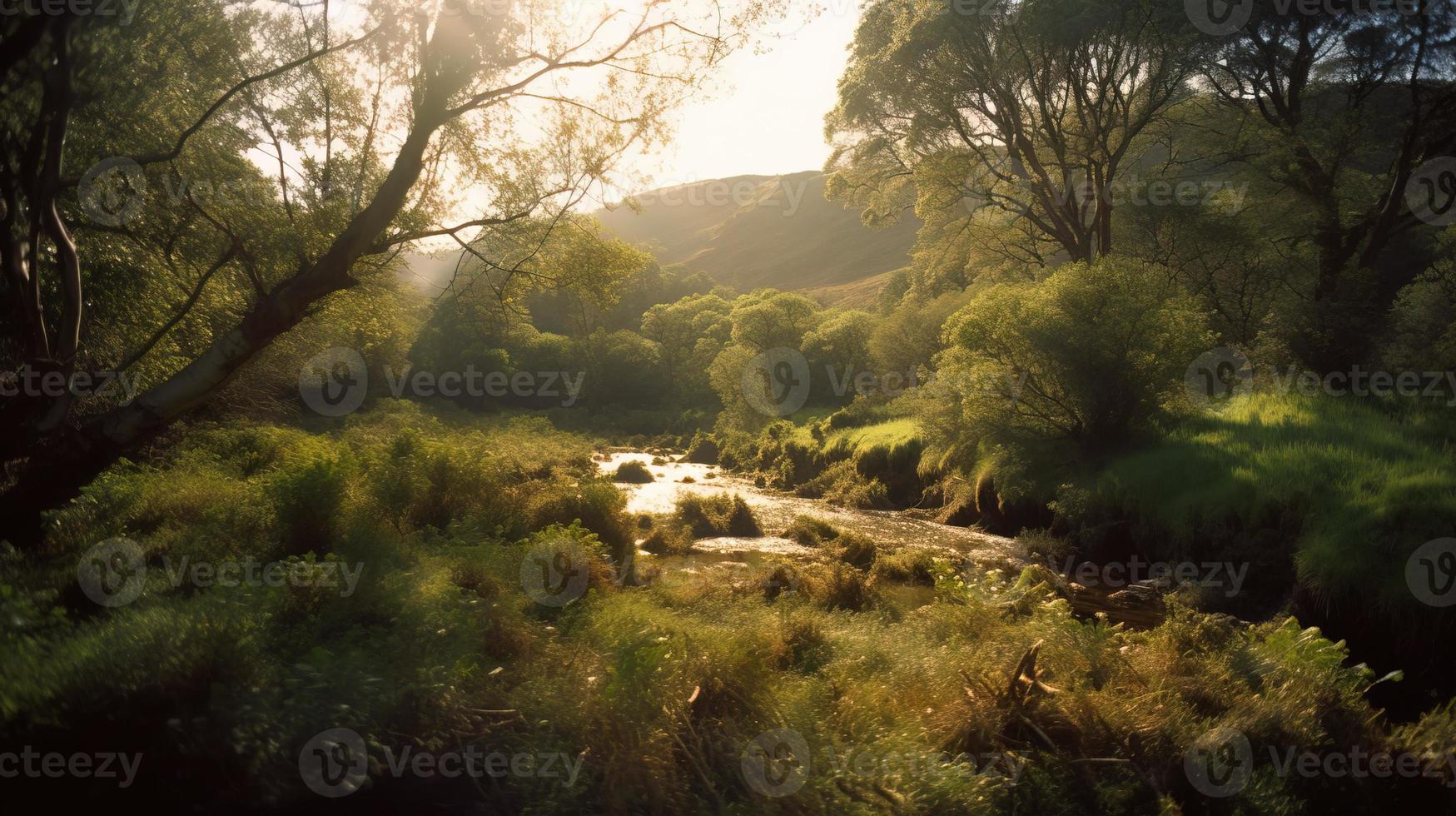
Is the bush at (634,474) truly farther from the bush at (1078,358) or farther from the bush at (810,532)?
the bush at (1078,358)

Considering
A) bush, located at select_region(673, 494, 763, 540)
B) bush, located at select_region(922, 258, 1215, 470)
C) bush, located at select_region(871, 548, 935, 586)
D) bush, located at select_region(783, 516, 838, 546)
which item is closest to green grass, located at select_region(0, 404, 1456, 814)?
bush, located at select_region(871, 548, 935, 586)

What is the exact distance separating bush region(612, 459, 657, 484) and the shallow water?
0.59m

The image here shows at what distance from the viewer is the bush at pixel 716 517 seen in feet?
63.0

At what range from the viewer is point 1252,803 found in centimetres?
598

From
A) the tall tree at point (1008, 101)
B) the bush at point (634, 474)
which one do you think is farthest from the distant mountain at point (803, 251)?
the tall tree at point (1008, 101)

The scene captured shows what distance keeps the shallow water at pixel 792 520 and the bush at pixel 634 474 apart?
1.95 ft

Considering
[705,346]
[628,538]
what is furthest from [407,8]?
[705,346]

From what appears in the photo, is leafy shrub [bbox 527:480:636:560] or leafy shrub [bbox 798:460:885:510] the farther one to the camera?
leafy shrub [bbox 798:460:885:510]

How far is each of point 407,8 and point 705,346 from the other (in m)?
54.6

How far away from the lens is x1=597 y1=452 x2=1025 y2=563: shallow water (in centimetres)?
1738

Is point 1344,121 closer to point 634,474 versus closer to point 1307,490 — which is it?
point 1307,490

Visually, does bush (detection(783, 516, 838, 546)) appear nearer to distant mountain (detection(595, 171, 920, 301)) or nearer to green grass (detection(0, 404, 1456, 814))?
green grass (detection(0, 404, 1456, 814))

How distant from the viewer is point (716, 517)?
1956 centimetres

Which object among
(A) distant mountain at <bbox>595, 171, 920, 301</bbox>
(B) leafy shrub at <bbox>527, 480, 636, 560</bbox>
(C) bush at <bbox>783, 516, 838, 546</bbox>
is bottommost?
(C) bush at <bbox>783, 516, 838, 546</bbox>
